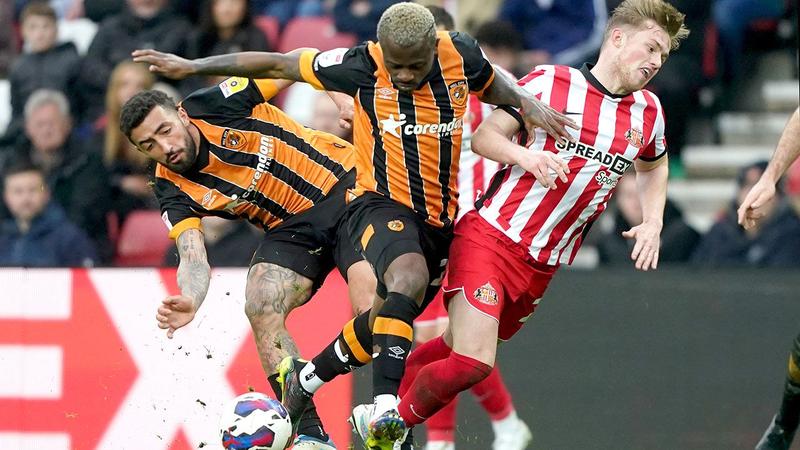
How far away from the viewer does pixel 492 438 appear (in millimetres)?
8836

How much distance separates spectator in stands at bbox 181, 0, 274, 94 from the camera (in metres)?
10.7

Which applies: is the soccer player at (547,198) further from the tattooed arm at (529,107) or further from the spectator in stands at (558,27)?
the spectator in stands at (558,27)

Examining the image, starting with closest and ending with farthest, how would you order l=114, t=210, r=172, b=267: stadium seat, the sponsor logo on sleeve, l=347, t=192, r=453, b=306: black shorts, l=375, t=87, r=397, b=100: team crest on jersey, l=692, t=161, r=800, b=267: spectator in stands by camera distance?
l=347, t=192, r=453, b=306: black shorts, l=375, t=87, r=397, b=100: team crest on jersey, the sponsor logo on sleeve, l=692, t=161, r=800, b=267: spectator in stands, l=114, t=210, r=172, b=267: stadium seat

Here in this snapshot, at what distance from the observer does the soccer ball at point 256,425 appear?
A: 675cm

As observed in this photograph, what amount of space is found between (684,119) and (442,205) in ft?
14.0

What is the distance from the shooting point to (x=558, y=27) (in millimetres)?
10805

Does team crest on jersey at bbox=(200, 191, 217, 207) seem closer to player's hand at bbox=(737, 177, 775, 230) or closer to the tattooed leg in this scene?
the tattooed leg

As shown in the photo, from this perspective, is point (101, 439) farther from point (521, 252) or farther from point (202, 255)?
Answer: point (521, 252)

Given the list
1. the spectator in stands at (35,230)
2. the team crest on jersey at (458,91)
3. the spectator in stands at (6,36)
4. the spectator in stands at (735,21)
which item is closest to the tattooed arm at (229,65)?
the team crest on jersey at (458,91)

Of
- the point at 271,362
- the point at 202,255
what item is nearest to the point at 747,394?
the point at 271,362

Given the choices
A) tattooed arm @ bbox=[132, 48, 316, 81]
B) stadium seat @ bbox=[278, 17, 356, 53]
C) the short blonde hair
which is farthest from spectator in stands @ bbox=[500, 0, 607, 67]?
tattooed arm @ bbox=[132, 48, 316, 81]

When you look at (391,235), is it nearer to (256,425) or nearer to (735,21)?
(256,425)

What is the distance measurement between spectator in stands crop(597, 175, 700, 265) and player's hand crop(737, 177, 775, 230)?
9.58 feet

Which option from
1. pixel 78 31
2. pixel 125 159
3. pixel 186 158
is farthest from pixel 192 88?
pixel 186 158
